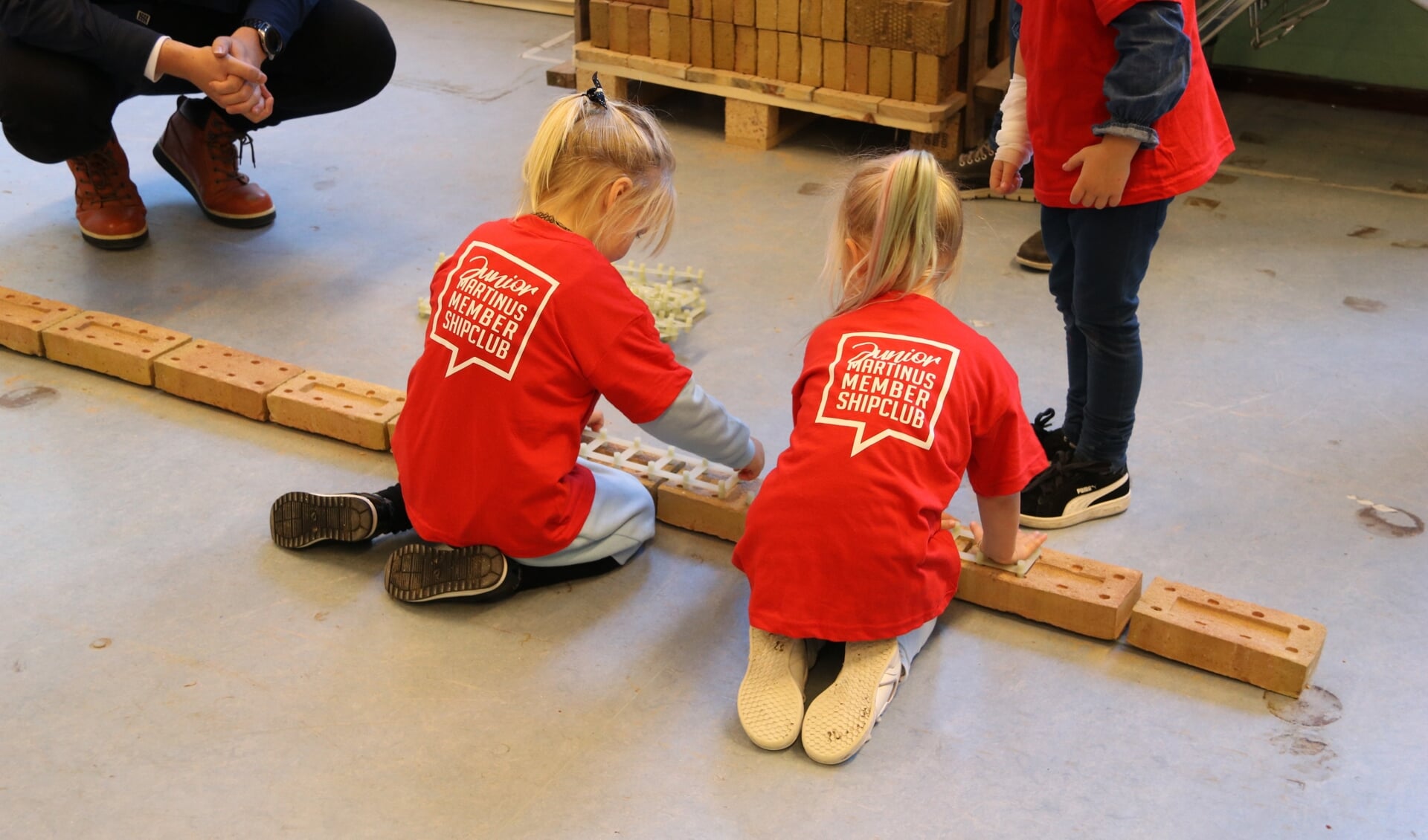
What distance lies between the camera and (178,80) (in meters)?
3.66

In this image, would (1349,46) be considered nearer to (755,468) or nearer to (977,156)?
(977,156)

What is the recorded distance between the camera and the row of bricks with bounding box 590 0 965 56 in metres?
4.00

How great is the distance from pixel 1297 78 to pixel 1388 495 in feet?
9.43

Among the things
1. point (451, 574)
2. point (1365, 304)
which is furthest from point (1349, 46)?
point (451, 574)

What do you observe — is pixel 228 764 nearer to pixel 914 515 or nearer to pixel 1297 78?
pixel 914 515

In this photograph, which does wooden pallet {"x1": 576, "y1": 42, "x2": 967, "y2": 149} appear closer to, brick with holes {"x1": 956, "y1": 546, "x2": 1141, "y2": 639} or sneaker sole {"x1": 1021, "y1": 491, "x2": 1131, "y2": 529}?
sneaker sole {"x1": 1021, "y1": 491, "x2": 1131, "y2": 529}

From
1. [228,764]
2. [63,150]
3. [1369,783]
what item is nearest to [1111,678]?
[1369,783]

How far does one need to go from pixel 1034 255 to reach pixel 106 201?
2689 mm

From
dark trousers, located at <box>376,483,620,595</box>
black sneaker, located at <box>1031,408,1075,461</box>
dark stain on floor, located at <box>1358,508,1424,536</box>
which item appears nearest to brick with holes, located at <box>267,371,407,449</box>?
dark trousers, located at <box>376,483,620,595</box>

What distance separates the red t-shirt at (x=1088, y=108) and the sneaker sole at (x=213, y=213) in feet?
8.28

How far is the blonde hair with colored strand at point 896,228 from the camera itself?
2.00m

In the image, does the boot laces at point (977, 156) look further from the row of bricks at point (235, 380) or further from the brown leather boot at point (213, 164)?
the brown leather boot at point (213, 164)

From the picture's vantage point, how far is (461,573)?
88.7 inches

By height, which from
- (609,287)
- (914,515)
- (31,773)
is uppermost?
(609,287)
